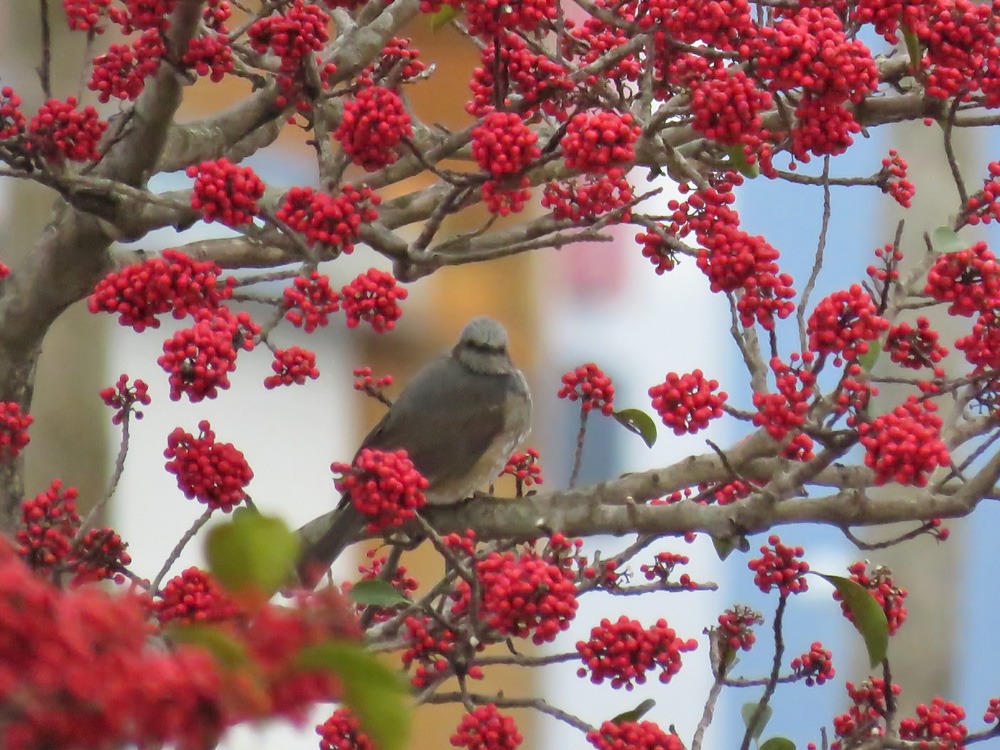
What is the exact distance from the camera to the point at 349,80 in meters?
1.83

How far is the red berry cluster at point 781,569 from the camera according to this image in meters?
1.56

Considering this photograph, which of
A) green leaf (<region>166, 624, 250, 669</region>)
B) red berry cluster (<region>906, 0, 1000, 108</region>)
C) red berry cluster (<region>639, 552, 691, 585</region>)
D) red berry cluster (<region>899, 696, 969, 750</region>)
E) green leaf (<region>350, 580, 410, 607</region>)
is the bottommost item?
green leaf (<region>166, 624, 250, 669</region>)

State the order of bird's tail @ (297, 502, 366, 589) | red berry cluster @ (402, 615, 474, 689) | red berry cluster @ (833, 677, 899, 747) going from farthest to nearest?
bird's tail @ (297, 502, 366, 589), red berry cluster @ (833, 677, 899, 747), red berry cluster @ (402, 615, 474, 689)

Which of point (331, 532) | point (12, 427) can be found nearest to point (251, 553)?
point (12, 427)

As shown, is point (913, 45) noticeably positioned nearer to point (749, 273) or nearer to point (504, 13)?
point (749, 273)

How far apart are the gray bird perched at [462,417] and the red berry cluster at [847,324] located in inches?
39.6

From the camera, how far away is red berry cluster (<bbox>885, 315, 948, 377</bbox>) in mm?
1451

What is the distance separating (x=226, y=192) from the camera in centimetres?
135

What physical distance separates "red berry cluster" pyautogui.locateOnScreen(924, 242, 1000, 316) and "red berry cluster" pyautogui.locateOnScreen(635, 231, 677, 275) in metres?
0.28

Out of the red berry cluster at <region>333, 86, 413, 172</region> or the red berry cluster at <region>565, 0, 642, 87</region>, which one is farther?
the red berry cluster at <region>565, 0, 642, 87</region>

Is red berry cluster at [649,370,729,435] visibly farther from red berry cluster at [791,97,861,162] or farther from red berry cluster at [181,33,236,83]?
red berry cluster at [181,33,236,83]

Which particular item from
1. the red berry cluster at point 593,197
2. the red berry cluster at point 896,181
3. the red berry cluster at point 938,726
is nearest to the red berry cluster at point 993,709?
the red berry cluster at point 938,726

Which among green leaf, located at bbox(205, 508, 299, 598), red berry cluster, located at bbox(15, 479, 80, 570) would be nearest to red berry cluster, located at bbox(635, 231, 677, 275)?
red berry cluster, located at bbox(15, 479, 80, 570)

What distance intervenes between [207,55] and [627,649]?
785 millimetres
